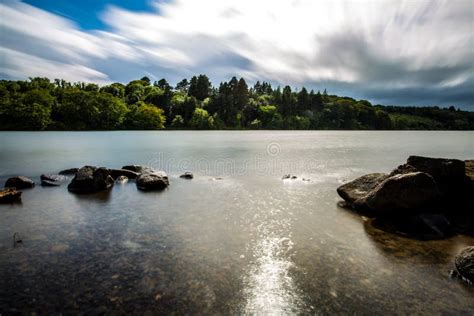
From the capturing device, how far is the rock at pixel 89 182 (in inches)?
748

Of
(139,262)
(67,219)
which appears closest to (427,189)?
(139,262)

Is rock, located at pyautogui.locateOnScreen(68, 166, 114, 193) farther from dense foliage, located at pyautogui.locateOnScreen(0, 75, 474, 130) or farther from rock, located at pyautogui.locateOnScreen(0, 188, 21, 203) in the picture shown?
dense foliage, located at pyautogui.locateOnScreen(0, 75, 474, 130)

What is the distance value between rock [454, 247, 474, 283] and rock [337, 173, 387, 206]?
6.80 m

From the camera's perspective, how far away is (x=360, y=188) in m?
16.1

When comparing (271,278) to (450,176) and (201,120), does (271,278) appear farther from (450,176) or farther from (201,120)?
(201,120)

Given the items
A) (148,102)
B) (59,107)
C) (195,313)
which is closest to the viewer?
(195,313)

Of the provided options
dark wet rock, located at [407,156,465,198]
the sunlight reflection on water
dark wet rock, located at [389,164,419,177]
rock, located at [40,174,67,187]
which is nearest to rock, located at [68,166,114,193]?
rock, located at [40,174,67,187]

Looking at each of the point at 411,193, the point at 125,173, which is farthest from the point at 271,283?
the point at 125,173

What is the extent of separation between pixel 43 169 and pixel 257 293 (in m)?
29.7

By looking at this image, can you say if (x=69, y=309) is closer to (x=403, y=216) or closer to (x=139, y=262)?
(x=139, y=262)

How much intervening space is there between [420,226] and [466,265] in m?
4.06

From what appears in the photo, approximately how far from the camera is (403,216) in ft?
42.0

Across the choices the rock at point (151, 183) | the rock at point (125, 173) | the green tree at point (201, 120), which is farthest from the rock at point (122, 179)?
the green tree at point (201, 120)

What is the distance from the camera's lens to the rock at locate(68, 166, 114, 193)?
19.0 metres
